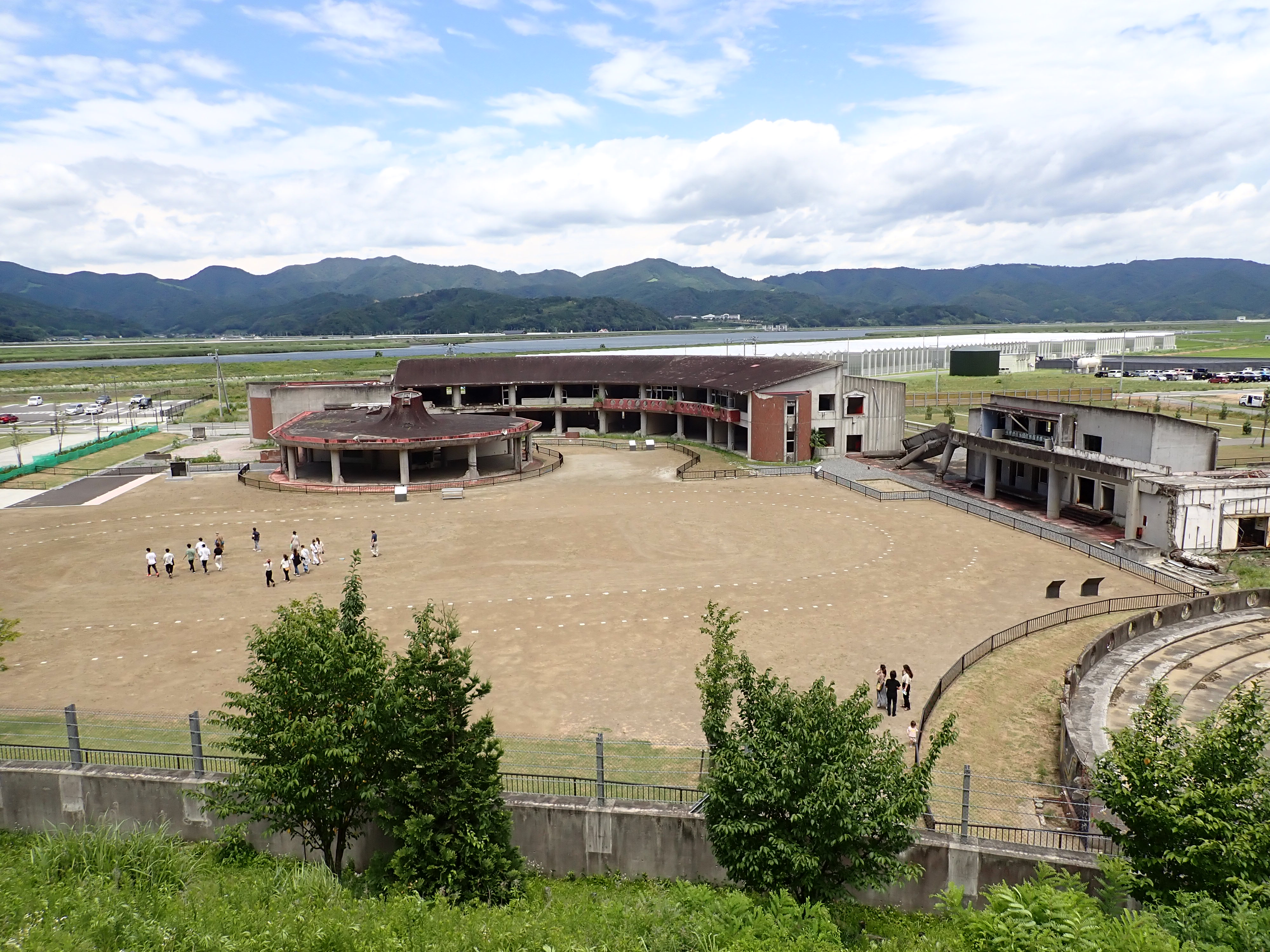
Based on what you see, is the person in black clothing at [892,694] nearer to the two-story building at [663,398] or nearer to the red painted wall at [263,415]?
the two-story building at [663,398]

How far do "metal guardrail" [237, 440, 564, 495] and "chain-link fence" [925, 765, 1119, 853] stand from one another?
138ft

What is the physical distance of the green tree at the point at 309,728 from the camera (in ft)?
46.9

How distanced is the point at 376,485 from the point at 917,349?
10981 centimetres

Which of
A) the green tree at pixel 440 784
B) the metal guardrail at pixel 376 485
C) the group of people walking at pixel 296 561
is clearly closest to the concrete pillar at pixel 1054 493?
the metal guardrail at pixel 376 485

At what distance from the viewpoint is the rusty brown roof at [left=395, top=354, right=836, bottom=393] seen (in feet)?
258

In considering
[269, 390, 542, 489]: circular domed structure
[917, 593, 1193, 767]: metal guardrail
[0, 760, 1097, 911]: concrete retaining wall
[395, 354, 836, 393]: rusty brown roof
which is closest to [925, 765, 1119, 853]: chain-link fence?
[0, 760, 1097, 911]: concrete retaining wall

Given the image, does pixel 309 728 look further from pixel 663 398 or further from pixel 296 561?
pixel 663 398

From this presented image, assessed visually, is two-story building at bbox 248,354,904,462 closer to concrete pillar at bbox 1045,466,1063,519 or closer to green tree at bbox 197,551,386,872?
concrete pillar at bbox 1045,466,1063,519

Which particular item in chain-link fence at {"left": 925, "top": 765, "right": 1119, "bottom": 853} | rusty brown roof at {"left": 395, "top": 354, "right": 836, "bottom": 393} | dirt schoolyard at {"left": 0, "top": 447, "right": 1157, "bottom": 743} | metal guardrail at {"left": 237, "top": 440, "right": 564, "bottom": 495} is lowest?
chain-link fence at {"left": 925, "top": 765, "right": 1119, "bottom": 853}

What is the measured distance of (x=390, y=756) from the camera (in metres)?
15.8

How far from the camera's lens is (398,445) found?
57.1 metres

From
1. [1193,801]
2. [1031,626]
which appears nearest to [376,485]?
[1031,626]

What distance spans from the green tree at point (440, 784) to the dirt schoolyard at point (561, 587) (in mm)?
6678

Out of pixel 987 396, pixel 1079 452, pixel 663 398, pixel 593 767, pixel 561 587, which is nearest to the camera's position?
pixel 593 767
